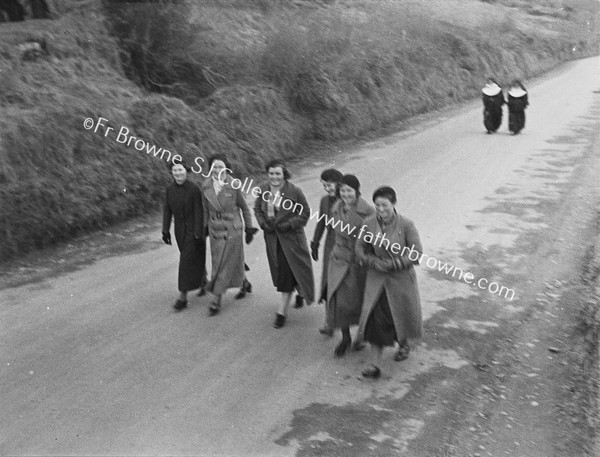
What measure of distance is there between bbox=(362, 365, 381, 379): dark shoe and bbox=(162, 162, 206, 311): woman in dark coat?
2.53m

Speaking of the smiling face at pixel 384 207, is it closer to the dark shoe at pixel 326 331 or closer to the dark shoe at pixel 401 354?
the dark shoe at pixel 401 354

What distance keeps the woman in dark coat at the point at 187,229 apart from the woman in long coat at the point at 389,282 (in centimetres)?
225

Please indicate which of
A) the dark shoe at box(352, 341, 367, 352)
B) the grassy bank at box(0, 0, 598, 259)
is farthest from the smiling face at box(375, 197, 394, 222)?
the grassy bank at box(0, 0, 598, 259)

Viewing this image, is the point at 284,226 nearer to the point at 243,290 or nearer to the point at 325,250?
the point at 325,250

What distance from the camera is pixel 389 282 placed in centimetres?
750

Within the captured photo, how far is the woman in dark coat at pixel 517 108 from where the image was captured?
20.3 meters

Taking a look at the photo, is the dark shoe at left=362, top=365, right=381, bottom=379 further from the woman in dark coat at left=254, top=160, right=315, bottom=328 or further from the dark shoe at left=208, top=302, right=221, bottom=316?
the dark shoe at left=208, top=302, right=221, bottom=316

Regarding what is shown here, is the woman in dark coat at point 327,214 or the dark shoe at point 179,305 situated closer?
the woman in dark coat at point 327,214

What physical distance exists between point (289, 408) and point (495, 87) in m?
15.9

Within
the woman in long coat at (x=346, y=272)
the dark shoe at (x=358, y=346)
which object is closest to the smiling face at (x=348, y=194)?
the woman in long coat at (x=346, y=272)

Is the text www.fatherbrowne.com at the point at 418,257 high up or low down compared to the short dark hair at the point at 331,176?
down

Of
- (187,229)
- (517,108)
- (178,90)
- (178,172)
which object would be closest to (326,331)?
(187,229)

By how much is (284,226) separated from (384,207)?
171cm

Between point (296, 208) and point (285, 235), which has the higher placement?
point (296, 208)
